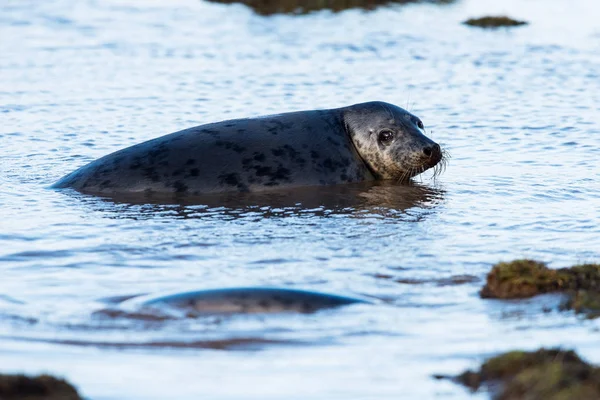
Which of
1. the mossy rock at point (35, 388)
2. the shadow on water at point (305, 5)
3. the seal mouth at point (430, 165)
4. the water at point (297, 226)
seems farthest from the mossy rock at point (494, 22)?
the mossy rock at point (35, 388)

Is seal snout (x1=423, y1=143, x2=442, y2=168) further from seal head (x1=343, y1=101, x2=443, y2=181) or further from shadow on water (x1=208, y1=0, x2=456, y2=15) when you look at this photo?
shadow on water (x1=208, y1=0, x2=456, y2=15)

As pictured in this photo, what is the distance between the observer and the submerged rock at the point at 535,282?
5.75 meters

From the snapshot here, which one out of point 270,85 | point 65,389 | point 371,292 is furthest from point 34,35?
point 65,389

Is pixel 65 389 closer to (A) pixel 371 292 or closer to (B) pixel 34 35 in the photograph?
(A) pixel 371 292

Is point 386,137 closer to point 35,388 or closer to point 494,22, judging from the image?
point 35,388

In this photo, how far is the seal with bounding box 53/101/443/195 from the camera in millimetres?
8891

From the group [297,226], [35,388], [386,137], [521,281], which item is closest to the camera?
[35,388]

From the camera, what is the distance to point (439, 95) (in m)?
14.4

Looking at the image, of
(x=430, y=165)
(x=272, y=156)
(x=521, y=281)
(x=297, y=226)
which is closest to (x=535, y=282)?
(x=521, y=281)

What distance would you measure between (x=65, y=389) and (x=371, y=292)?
223 centimetres

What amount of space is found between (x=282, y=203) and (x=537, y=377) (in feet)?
14.7

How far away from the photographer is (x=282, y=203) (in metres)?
8.52

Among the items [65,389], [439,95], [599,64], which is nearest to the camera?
[65,389]

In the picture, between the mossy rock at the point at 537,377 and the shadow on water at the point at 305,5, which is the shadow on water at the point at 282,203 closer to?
the mossy rock at the point at 537,377
